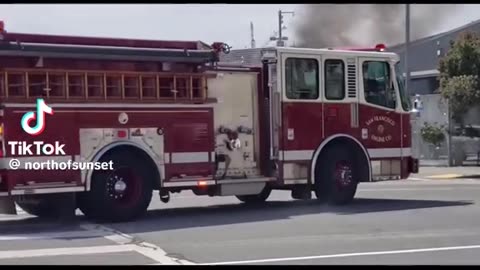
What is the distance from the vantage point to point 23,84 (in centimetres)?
1182

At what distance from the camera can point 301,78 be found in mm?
14742

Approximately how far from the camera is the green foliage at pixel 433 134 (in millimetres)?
29031

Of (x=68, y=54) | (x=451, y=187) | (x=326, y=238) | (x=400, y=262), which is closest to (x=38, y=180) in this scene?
(x=68, y=54)

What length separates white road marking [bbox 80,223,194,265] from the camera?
9.65m

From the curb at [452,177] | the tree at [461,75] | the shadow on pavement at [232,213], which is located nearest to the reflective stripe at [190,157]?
the shadow on pavement at [232,213]

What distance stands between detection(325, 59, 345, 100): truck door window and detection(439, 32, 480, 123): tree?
45.2 feet

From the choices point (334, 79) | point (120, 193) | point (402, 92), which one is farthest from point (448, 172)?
point (120, 193)

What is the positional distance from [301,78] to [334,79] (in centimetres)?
72

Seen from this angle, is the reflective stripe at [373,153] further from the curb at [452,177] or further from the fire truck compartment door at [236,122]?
the curb at [452,177]

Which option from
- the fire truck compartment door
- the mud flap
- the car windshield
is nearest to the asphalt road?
the mud flap

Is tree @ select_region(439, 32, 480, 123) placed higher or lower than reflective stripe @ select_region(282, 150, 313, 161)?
higher

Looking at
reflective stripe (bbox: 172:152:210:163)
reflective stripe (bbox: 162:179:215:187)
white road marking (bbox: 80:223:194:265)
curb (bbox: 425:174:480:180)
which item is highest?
reflective stripe (bbox: 172:152:210:163)

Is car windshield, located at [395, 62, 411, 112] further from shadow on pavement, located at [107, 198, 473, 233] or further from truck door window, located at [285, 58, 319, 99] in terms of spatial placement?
truck door window, located at [285, 58, 319, 99]

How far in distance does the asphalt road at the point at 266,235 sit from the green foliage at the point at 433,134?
12547 millimetres
